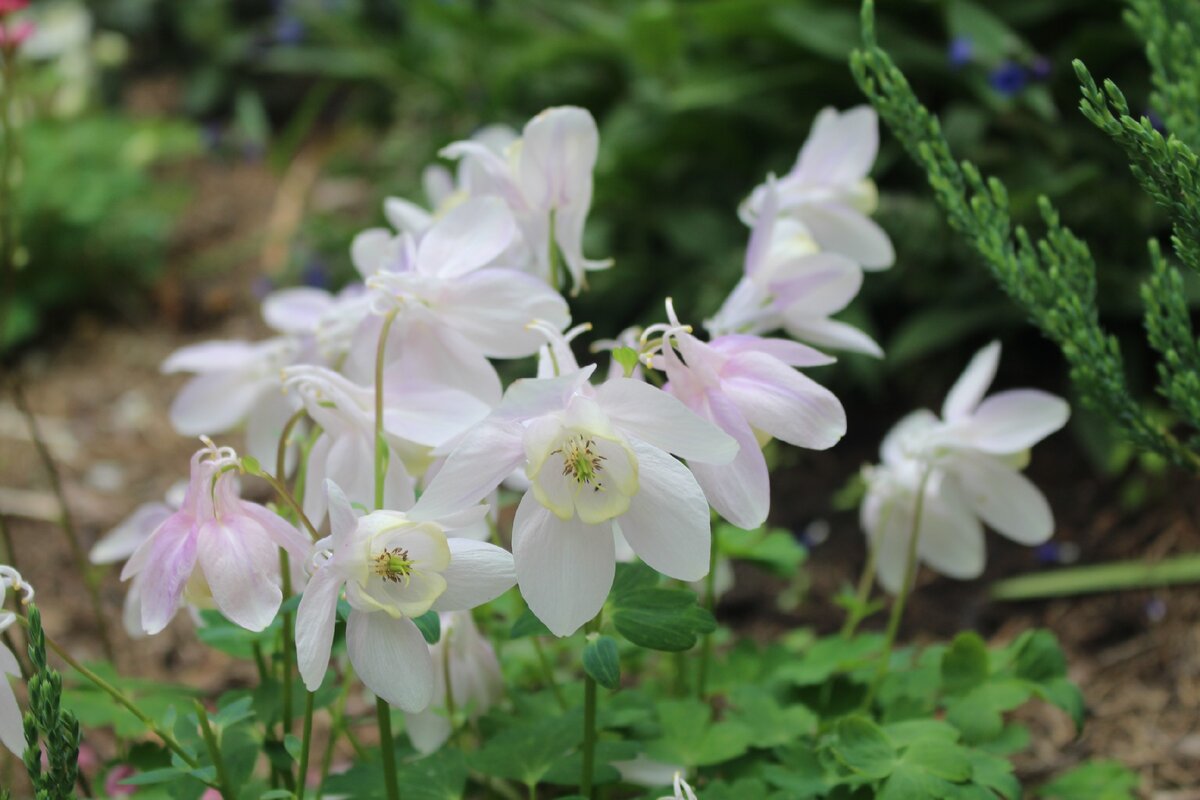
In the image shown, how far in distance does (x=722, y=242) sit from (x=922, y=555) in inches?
73.1

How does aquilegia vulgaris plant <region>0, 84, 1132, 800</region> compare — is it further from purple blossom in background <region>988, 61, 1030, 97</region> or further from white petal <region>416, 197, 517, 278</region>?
purple blossom in background <region>988, 61, 1030, 97</region>

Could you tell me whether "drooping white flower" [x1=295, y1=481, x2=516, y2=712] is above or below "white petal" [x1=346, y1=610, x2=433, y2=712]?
above

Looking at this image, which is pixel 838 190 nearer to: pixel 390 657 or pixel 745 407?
pixel 745 407

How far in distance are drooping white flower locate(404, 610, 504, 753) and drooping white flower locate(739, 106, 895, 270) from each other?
23.9 inches

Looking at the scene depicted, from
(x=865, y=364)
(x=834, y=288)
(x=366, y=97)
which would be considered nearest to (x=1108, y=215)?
(x=865, y=364)

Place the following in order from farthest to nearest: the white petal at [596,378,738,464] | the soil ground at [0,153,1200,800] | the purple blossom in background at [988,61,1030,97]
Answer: the purple blossom in background at [988,61,1030,97] < the soil ground at [0,153,1200,800] < the white petal at [596,378,738,464]

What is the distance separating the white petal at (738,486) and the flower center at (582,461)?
0.34 feet

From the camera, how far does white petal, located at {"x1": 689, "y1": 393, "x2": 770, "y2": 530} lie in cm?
103

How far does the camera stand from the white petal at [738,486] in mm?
1029

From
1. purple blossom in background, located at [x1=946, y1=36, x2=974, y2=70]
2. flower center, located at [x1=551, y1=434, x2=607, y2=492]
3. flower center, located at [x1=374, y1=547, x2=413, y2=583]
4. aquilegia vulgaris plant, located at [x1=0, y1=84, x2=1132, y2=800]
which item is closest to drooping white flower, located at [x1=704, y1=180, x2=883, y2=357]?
aquilegia vulgaris plant, located at [x1=0, y1=84, x2=1132, y2=800]

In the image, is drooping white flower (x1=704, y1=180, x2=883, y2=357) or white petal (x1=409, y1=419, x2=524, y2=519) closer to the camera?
white petal (x1=409, y1=419, x2=524, y2=519)


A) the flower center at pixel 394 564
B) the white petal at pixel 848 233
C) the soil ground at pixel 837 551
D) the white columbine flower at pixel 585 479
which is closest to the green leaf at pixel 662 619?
the white columbine flower at pixel 585 479

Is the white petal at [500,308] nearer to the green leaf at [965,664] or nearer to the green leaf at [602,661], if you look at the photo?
the green leaf at [602,661]

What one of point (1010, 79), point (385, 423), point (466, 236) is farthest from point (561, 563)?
point (1010, 79)
